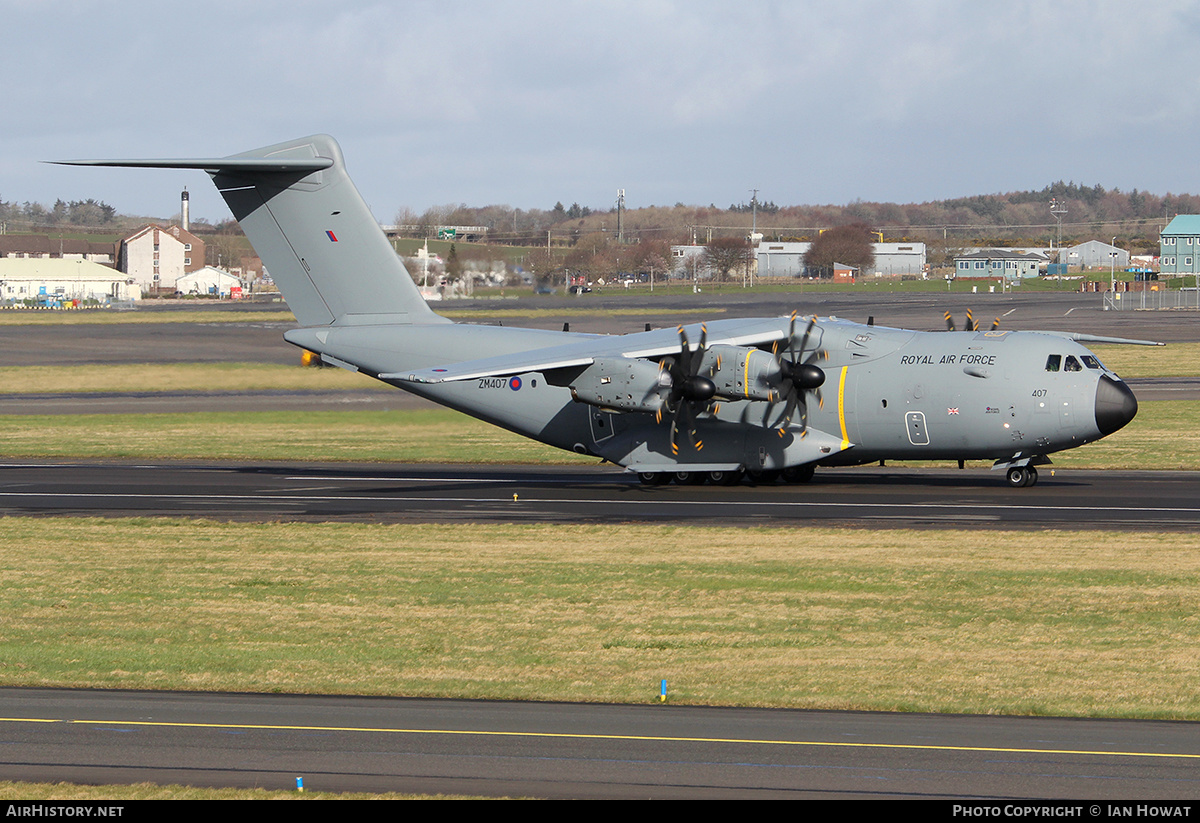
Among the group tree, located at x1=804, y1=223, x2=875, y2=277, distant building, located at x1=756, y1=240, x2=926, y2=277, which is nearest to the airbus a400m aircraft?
distant building, located at x1=756, y1=240, x2=926, y2=277

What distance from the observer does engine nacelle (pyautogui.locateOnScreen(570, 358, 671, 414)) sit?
27.0 meters

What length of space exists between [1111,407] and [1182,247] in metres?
142

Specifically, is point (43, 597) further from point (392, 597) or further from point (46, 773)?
point (46, 773)

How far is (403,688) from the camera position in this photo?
517 inches

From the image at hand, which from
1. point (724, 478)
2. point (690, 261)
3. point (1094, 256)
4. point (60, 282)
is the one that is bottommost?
point (724, 478)

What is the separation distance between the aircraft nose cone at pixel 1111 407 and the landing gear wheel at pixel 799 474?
21.6ft

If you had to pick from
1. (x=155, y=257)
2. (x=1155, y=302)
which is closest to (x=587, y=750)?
(x=1155, y=302)

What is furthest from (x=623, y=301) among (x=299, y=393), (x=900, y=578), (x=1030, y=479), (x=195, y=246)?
(x=195, y=246)

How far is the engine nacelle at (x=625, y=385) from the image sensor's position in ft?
88.5

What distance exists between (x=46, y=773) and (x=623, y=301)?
75.2m

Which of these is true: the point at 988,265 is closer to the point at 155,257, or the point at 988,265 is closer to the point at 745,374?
the point at 155,257

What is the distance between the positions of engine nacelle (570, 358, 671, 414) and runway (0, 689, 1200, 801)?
590 inches

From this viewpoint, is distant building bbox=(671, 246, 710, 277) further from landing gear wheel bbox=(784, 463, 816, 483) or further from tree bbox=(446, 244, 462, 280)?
landing gear wheel bbox=(784, 463, 816, 483)

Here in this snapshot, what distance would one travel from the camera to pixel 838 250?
12306 centimetres
